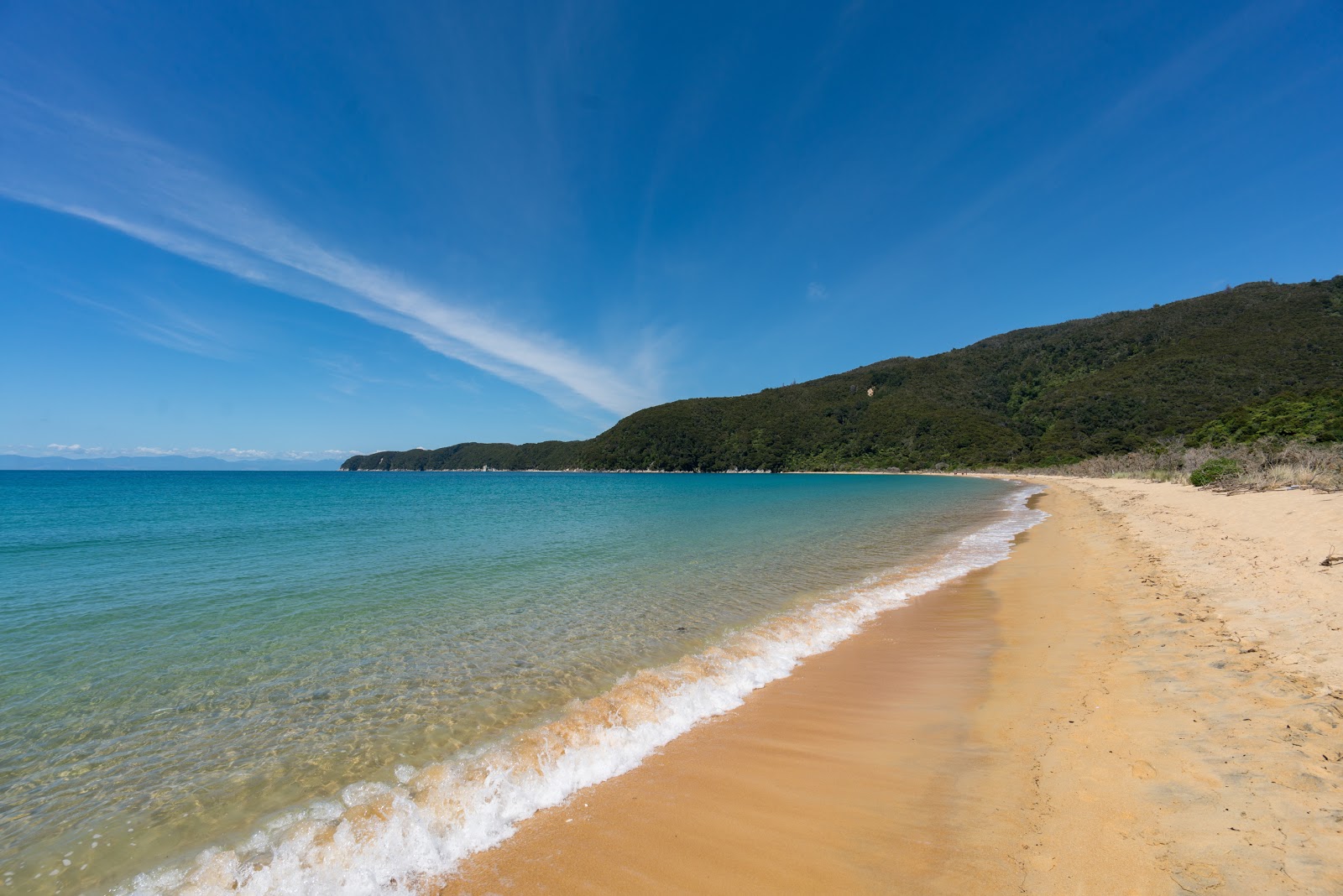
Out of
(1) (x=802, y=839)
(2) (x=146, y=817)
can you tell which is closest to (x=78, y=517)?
(2) (x=146, y=817)

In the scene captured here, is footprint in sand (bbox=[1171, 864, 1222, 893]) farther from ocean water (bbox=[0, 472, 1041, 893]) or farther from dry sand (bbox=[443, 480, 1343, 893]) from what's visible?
ocean water (bbox=[0, 472, 1041, 893])

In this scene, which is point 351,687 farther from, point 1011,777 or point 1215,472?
point 1215,472

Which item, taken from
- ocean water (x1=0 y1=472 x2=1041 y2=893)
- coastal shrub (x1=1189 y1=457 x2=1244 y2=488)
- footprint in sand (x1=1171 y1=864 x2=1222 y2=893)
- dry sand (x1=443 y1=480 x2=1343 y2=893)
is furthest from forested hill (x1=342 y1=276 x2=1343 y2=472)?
footprint in sand (x1=1171 y1=864 x2=1222 y2=893)

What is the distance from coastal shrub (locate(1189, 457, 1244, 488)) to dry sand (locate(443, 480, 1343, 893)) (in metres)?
24.8

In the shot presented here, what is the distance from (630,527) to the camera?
26234 mm

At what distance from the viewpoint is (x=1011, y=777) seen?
4.36 m

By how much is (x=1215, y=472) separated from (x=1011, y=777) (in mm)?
33730

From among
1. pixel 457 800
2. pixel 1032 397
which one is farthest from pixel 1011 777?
pixel 1032 397

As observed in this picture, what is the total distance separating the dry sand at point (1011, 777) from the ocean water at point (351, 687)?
28.3 inches

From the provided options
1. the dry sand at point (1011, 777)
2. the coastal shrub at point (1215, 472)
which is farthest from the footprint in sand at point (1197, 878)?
the coastal shrub at point (1215, 472)

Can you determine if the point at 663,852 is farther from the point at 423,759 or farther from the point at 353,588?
the point at 353,588

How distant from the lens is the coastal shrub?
26.1 metres

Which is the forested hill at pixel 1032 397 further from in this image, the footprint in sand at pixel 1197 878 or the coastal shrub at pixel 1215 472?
the footprint in sand at pixel 1197 878

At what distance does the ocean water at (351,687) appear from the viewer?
4004 millimetres
